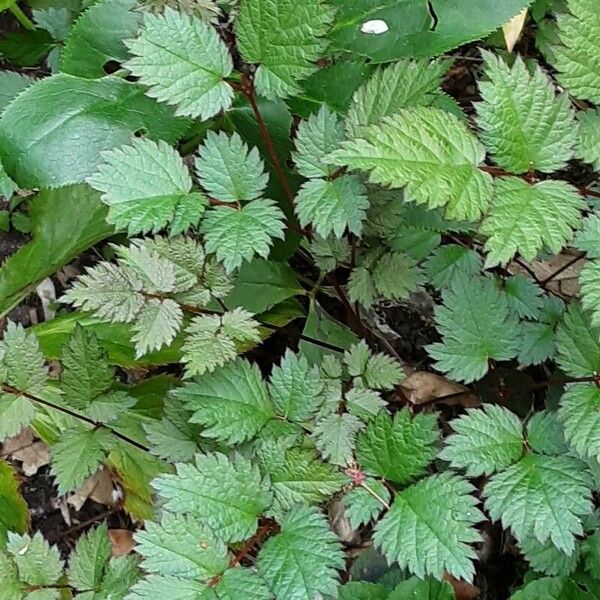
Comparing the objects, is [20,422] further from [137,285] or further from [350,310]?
[350,310]

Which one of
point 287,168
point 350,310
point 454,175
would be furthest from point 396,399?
point 454,175

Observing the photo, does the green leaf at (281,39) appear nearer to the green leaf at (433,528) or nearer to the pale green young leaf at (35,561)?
the green leaf at (433,528)

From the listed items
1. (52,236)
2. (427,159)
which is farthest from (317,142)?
(52,236)

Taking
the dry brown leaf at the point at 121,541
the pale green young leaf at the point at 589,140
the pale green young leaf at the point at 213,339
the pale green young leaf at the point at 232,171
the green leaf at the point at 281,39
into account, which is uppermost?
the green leaf at the point at 281,39

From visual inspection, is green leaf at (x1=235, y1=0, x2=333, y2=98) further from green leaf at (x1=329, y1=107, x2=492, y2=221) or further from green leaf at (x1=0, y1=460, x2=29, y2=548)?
green leaf at (x1=0, y1=460, x2=29, y2=548)

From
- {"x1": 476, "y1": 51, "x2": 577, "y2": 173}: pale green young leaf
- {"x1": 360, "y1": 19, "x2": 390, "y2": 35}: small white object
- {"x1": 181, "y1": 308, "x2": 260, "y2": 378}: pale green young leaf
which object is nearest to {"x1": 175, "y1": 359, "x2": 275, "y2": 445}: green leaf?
{"x1": 181, "y1": 308, "x2": 260, "y2": 378}: pale green young leaf

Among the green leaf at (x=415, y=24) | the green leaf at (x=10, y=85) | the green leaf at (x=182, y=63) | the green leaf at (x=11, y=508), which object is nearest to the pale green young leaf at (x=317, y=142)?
the green leaf at (x=182, y=63)
